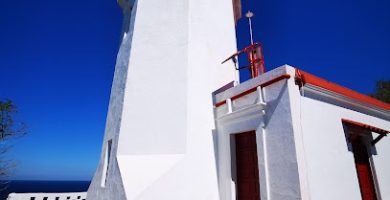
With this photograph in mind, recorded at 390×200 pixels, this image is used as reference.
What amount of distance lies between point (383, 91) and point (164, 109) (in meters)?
21.8

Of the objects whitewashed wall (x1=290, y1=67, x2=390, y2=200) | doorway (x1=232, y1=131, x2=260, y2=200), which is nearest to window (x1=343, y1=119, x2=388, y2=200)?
whitewashed wall (x1=290, y1=67, x2=390, y2=200)

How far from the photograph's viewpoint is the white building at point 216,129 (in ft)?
16.3

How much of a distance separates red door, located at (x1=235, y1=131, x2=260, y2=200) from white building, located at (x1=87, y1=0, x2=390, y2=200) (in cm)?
3

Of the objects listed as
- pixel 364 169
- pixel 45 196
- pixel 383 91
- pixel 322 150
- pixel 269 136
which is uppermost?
pixel 383 91

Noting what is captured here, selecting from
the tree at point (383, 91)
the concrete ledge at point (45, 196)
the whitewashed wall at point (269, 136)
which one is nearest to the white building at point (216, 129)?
the whitewashed wall at point (269, 136)

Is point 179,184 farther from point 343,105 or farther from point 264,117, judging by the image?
point 343,105

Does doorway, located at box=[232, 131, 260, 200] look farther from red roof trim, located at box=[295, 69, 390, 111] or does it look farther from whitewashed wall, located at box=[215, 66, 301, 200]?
red roof trim, located at box=[295, 69, 390, 111]

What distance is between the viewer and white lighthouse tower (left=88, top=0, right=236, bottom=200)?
5.75 metres

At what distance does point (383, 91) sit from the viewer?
64.6 ft

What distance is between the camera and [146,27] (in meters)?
7.37

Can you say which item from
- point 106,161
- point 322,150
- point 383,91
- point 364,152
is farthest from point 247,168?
point 383,91

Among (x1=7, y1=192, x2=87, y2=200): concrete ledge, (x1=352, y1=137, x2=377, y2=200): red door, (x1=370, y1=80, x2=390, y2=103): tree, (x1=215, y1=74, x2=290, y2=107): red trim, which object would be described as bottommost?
(x1=7, y1=192, x2=87, y2=200): concrete ledge

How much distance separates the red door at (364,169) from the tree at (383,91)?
54.4 ft

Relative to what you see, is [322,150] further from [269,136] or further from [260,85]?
[260,85]
